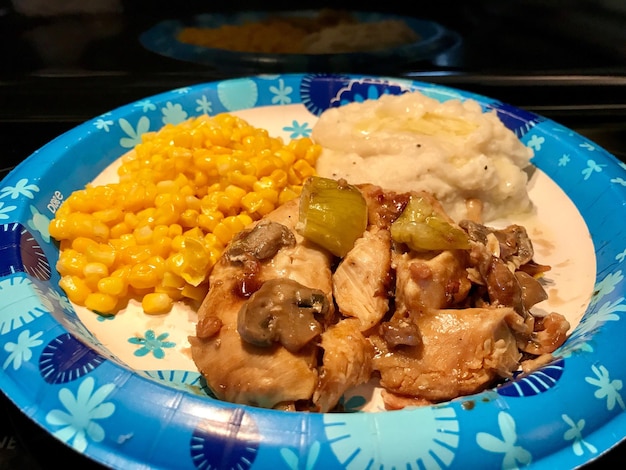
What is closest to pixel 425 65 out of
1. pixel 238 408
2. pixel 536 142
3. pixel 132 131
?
pixel 536 142

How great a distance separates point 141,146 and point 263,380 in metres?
1.93

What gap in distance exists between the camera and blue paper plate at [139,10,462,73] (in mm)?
3889

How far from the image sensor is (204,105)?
402 centimetres

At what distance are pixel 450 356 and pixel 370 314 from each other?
1.23 feet

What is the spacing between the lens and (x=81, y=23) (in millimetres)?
3889

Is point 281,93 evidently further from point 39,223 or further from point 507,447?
point 507,447

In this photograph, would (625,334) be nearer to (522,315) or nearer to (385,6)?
(522,315)

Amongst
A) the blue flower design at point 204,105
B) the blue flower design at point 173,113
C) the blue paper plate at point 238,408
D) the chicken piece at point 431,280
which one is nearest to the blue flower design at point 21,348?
the blue paper plate at point 238,408

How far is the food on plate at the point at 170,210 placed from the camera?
2.64 meters

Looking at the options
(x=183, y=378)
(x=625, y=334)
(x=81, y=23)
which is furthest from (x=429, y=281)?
(x=81, y=23)

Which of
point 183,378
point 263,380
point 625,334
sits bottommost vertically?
point 183,378

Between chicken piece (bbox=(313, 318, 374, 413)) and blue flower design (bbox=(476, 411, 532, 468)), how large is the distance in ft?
1.75

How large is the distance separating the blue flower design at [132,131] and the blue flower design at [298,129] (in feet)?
3.29

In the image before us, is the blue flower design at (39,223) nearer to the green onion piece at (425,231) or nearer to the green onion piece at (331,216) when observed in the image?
the green onion piece at (331,216)
